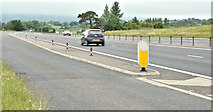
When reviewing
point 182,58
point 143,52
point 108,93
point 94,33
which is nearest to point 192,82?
point 143,52

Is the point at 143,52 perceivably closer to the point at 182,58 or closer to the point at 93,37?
the point at 182,58

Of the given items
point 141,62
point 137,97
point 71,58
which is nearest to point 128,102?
point 137,97

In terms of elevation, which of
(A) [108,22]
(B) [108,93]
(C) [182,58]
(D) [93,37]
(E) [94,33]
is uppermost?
(A) [108,22]

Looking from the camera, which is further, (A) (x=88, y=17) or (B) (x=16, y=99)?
(A) (x=88, y=17)

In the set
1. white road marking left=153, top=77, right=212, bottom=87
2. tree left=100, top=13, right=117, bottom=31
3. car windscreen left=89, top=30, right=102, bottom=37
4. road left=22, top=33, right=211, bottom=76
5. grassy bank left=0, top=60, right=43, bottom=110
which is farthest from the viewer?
tree left=100, top=13, right=117, bottom=31

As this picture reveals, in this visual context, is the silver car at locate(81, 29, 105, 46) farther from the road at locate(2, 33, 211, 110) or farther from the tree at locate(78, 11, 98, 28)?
the tree at locate(78, 11, 98, 28)

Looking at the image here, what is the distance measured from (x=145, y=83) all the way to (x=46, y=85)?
3.00 m

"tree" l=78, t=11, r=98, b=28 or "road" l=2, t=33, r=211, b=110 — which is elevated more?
"tree" l=78, t=11, r=98, b=28

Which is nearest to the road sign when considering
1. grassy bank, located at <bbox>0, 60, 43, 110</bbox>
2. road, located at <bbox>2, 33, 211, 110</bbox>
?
road, located at <bbox>2, 33, 211, 110</bbox>

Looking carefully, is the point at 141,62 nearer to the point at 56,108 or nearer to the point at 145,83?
the point at 145,83

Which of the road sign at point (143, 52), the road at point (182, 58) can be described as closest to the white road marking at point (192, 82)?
the road at point (182, 58)

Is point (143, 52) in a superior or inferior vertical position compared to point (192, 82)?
superior

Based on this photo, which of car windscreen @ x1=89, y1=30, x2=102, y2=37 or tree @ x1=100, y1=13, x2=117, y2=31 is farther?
tree @ x1=100, y1=13, x2=117, y2=31

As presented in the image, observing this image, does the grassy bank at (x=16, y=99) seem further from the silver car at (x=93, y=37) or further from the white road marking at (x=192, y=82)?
the silver car at (x=93, y=37)
